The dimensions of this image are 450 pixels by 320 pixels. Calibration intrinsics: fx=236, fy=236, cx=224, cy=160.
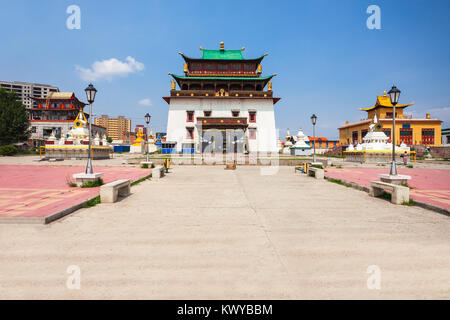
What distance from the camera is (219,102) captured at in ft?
127

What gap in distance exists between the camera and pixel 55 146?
78.3 ft

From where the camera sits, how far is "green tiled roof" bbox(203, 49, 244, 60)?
40.8m

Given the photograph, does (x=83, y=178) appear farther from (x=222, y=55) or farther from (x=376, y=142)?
(x=222, y=55)

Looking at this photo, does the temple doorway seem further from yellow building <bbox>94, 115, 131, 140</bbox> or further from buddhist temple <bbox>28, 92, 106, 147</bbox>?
yellow building <bbox>94, 115, 131, 140</bbox>

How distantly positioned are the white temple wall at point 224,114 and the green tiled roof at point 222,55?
7.88 meters

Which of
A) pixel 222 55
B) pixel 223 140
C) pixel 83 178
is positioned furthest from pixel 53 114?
pixel 83 178

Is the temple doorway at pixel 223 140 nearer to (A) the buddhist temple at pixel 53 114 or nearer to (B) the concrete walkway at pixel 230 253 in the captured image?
(B) the concrete walkway at pixel 230 253

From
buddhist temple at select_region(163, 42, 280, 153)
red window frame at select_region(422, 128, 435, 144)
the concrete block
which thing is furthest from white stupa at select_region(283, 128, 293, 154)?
the concrete block

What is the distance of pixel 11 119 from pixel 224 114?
33.8 metres

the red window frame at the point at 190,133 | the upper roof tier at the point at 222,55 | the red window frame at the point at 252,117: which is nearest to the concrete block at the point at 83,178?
the red window frame at the point at 190,133

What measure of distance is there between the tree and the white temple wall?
79.3 ft

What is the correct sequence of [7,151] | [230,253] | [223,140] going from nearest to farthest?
1. [230,253]
2. [7,151]
3. [223,140]
